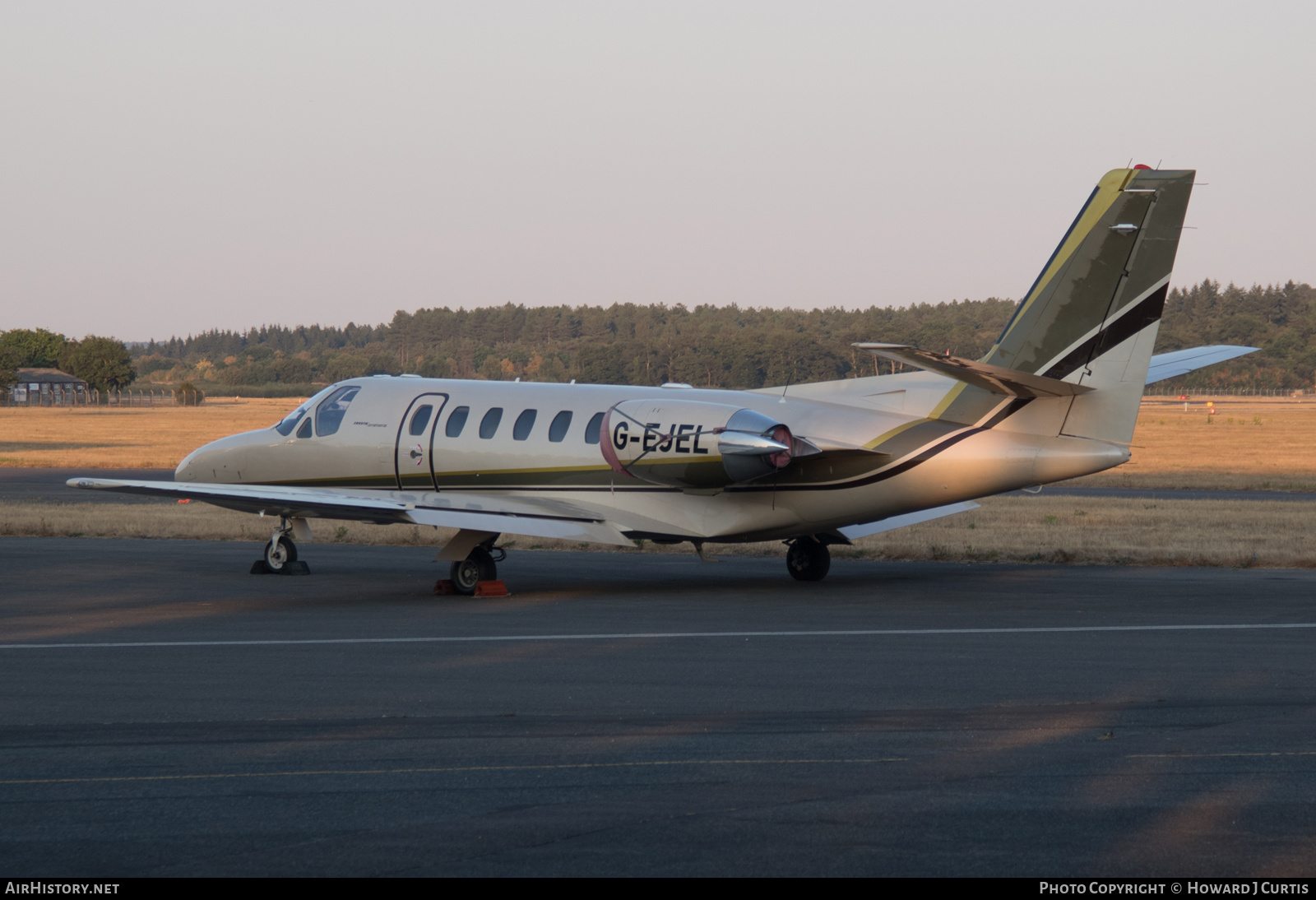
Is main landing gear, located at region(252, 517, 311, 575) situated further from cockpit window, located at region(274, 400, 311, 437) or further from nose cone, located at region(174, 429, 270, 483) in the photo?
nose cone, located at region(174, 429, 270, 483)

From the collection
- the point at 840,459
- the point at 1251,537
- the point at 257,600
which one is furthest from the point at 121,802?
the point at 1251,537

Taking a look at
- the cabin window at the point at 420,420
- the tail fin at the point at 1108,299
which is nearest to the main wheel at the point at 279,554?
the cabin window at the point at 420,420

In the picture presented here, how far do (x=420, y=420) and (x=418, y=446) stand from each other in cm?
43

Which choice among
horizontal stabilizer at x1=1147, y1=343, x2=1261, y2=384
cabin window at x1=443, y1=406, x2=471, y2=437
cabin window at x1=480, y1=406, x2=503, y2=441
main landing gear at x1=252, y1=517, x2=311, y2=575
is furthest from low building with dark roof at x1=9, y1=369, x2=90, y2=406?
horizontal stabilizer at x1=1147, y1=343, x2=1261, y2=384

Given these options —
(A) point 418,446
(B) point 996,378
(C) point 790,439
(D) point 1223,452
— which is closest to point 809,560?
(C) point 790,439

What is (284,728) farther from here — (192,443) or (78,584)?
(192,443)

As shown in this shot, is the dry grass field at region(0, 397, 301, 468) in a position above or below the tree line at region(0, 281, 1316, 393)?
below

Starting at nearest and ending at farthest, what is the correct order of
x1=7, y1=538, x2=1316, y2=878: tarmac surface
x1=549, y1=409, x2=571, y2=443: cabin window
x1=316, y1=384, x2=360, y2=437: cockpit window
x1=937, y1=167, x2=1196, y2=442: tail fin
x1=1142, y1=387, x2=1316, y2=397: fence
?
x1=7, y1=538, x2=1316, y2=878: tarmac surface, x1=937, y1=167, x2=1196, y2=442: tail fin, x1=549, y1=409, x2=571, y2=443: cabin window, x1=316, y1=384, x2=360, y2=437: cockpit window, x1=1142, y1=387, x2=1316, y2=397: fence

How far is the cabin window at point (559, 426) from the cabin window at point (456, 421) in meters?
1.58

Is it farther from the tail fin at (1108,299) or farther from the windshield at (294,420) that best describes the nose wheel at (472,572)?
the tail fin at (1108,299)

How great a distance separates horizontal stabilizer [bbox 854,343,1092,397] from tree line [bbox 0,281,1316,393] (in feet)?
265

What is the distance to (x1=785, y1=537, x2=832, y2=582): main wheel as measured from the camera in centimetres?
2042

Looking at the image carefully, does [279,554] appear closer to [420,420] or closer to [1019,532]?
[420,420]

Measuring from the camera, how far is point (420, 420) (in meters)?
20.9
